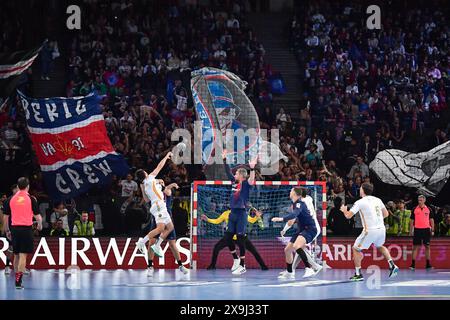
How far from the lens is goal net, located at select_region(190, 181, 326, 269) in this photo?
928 inches

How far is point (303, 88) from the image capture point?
32.4m

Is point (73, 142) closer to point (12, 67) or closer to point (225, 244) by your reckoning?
point (12, 67)

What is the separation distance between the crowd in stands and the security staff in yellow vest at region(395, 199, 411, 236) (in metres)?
0.05

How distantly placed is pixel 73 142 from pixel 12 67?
3368 mm

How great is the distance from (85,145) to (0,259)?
4.45 meters

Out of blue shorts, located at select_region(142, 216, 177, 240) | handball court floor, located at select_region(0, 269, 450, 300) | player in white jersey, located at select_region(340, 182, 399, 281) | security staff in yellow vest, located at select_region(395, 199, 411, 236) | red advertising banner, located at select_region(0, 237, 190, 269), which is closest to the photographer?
handball court floor, located at select_region(0, 269, 450, 300)

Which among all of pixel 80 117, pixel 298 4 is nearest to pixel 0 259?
pixel 80 117

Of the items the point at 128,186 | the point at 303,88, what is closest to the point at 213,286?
the point at 128,186

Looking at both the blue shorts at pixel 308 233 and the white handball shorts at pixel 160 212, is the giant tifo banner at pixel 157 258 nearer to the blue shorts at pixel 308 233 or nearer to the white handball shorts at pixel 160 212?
the white handball shorts at pixel 160 212

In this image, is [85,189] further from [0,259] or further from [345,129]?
[345,129]

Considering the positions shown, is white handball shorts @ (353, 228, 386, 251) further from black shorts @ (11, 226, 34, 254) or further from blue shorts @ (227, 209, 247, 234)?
black shorts @ (11, 226, 34, 254)

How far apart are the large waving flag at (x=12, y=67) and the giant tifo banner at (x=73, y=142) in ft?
5.57

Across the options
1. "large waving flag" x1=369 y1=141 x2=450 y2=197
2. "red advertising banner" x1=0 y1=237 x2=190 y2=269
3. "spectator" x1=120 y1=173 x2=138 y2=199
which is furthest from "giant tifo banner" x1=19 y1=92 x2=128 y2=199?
"large waving flag" x1=369 y1=141 x2=450 y2=197

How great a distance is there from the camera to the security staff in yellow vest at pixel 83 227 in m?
23.9
